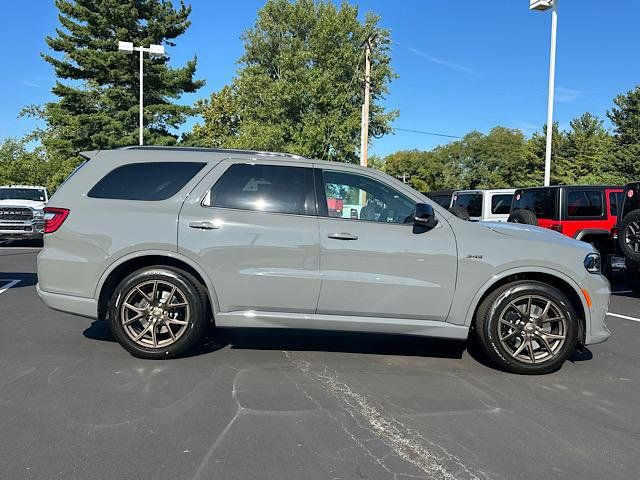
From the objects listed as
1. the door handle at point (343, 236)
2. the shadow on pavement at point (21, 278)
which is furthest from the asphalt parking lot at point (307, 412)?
the shadow on pavement at point (21, 278)

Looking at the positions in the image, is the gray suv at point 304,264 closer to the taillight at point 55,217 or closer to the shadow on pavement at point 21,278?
the taillight at point 55,217

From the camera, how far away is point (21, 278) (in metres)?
9.55

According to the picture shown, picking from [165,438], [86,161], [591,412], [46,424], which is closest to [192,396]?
[165,438]

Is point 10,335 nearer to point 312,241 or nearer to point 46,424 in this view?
point 46,424

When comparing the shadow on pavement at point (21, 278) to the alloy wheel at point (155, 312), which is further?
the shadow on pavement at point (21, 278)

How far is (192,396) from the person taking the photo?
13.0 ft

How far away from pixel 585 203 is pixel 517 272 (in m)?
7.03

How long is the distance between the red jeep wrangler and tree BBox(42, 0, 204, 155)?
26.5 meters

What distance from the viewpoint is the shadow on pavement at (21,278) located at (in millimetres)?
8875

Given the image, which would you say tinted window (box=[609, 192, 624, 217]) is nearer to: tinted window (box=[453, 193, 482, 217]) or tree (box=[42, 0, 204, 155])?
tinted window (box=[453, 193, 482, 217])

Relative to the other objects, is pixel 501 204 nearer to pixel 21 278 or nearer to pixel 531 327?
pixel 531 327

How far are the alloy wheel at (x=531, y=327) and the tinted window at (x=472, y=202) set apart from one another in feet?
34.7

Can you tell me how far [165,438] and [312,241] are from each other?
2.02 meters

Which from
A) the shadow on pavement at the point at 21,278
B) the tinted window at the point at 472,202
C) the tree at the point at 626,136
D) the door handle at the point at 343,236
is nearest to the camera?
the door handle at the point at 343,236
